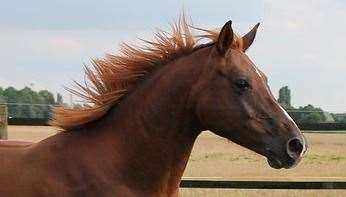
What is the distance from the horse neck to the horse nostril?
0.59 metres

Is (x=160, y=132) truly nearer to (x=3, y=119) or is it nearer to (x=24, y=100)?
(x=3, y=119)

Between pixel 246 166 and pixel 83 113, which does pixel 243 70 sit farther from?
pixel 246 166

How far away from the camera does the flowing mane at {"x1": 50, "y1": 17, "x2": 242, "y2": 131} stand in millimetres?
4438

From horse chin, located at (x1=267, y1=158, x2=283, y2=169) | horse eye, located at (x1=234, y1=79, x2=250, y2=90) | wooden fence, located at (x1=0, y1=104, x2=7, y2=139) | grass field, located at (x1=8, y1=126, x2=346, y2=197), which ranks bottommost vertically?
grass field, located at (x1=8, y1=126, x2=346, y2=197)

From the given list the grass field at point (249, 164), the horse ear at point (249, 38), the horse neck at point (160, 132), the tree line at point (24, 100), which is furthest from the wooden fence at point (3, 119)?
the tree line at point (24, 100)

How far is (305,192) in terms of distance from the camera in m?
11.5

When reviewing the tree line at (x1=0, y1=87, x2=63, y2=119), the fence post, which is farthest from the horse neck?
the tree line at (x1=0, y1=87, x2=63, y2=119)

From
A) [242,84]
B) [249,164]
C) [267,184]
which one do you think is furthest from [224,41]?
[249,164]

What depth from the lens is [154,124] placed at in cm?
431

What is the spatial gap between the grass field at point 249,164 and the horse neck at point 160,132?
21.2 ft

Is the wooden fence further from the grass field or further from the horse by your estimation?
the horse

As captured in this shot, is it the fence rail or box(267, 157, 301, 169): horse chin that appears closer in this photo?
box(267, 157, 301, 169): horse chin

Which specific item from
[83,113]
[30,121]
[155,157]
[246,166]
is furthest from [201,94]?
[246,166]

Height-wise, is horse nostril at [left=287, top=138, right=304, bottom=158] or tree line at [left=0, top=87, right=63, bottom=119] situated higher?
tree line at [left=0, top=87, right=63, bottom=119]
